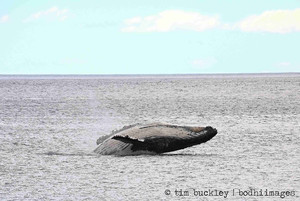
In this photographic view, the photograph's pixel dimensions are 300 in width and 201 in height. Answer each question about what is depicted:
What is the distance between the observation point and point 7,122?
3631 cm

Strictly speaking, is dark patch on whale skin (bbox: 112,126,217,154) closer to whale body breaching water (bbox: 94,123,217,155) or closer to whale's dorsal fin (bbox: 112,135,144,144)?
whale body breaching water (bbox: 94,123,217,155)

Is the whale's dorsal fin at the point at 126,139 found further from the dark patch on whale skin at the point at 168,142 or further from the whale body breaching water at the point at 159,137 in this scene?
the dark patch on whale skin at the point at 168,142

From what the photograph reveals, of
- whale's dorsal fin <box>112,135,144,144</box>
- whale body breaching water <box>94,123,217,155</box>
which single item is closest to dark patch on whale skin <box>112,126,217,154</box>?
whale body breaching water <box>94,123,217,155</box>

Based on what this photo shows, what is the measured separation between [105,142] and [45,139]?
6081 millimetres

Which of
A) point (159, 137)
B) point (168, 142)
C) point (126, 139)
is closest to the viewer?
point (126, 139)

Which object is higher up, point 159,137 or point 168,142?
point 159,137

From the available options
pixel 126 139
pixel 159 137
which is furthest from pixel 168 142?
pixel 126 139

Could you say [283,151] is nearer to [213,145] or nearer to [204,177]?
[213,145]

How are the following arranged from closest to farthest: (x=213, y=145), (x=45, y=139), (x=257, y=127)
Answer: (x=213, y=145)
(x=45, y=139)
(x=257, y=127)

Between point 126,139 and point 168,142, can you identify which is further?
point 168,142

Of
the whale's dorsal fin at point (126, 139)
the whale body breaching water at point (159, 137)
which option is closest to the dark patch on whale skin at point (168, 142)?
the whale body breaching water at point (159, 137)

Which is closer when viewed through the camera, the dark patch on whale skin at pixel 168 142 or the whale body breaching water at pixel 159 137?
the whale body breaching water at pixel 159 137

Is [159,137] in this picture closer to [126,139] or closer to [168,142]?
[168,142]

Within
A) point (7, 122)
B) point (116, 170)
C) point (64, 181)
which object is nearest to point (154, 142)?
point (116, 170)
